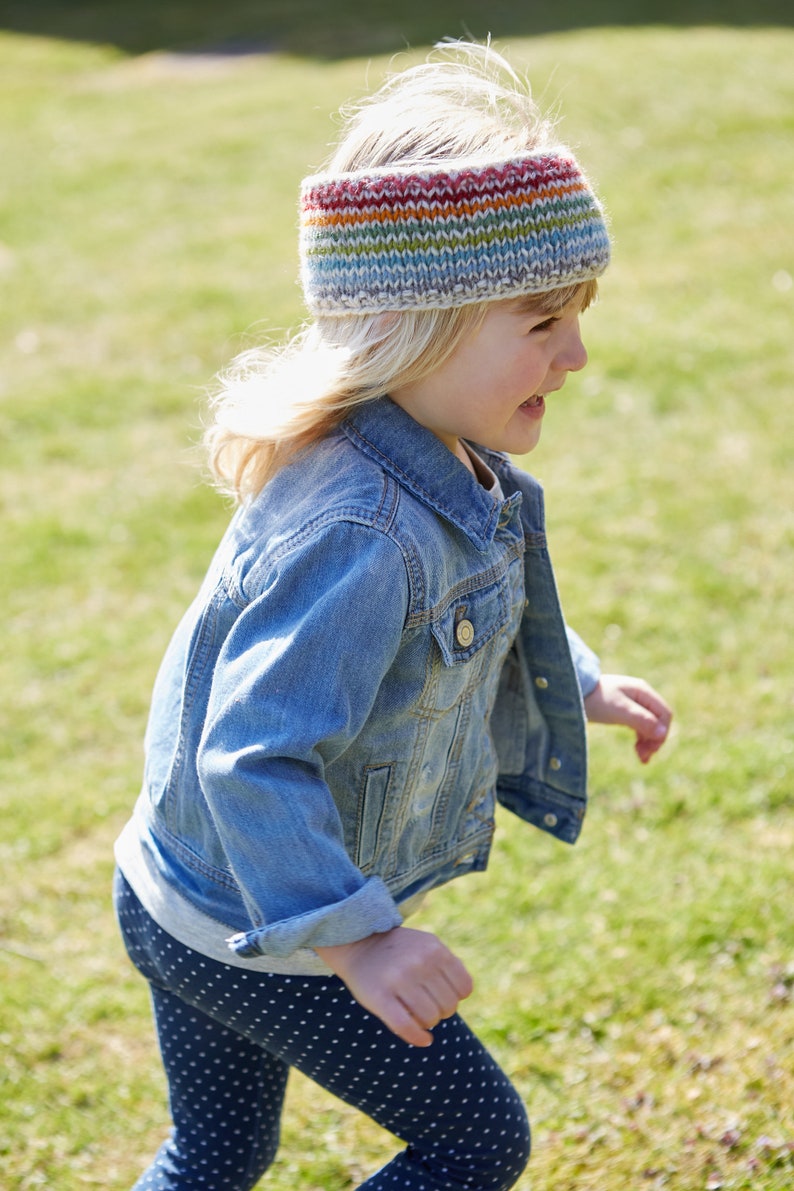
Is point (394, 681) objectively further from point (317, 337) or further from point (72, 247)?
point (72, 247)

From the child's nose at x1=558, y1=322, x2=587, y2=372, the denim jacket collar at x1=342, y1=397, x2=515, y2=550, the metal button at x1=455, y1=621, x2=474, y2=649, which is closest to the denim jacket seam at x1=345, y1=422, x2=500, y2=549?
the denim jacket collar at x1=342, y1=397, x2=515, y2=550

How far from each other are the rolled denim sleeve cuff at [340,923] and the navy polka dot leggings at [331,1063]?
289mm

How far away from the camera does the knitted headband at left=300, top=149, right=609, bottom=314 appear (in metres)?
1.70

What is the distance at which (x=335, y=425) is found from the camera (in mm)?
1824

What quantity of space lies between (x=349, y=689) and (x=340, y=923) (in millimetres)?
286

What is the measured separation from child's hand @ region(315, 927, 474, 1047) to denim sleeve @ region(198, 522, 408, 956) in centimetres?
3

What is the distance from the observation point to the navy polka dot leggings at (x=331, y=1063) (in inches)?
71.9

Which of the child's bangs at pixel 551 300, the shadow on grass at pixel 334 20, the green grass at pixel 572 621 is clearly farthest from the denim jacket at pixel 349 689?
the shadow on grass at pixel 334 20

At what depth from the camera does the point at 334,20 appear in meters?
15.4

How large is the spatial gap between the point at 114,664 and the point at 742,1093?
2.56 m

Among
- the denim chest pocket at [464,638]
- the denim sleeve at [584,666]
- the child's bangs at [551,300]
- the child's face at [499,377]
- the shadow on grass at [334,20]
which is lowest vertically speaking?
the shadow on grass at [334,20]

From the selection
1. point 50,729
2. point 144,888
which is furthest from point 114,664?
point 144,888

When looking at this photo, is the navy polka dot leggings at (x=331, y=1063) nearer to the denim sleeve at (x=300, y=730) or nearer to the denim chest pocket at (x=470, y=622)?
the denim sleeve at (x=300, y=730)

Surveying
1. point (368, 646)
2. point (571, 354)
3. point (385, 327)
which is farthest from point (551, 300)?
point (368, 646)
